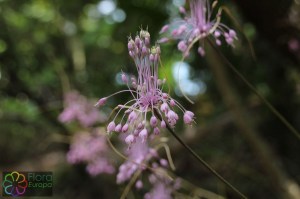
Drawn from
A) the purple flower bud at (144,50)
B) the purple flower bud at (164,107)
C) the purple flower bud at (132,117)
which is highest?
the purple flower bud at (144,50)

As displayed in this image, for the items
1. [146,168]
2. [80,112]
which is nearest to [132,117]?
[146,168]

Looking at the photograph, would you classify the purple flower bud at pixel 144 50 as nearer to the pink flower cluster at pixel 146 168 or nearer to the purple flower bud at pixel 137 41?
the purple flower bud at pixel 137 41

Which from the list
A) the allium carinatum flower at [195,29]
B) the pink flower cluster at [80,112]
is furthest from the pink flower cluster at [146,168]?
the pink flower cluster at [80,112]

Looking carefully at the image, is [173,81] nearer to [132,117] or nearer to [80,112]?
[80,112]

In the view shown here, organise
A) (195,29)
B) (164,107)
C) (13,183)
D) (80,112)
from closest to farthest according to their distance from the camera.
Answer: (164,107) → (195,29) → (13,183) → (80,112)

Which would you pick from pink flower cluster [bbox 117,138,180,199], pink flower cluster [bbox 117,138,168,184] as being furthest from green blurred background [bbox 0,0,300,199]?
pink flower cluster [bbox 117,138,168,184]

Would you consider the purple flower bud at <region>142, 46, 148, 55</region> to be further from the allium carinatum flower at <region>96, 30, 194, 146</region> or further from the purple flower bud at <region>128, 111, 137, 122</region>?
the purple flower bud at <region>128, 111, 137, 122</region>
